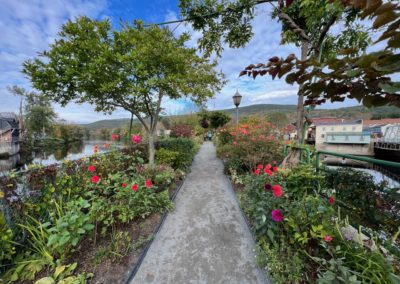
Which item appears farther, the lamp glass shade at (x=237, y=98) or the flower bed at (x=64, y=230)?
the lamp glass shade at (x=237, y=98)

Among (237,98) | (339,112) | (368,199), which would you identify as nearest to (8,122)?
(237,98)

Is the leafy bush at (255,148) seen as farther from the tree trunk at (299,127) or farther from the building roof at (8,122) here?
the building roof at (8,122)

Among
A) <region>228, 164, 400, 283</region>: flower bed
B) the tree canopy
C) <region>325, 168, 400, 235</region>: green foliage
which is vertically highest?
the tree canopy

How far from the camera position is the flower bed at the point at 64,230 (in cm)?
168

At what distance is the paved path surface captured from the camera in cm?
182

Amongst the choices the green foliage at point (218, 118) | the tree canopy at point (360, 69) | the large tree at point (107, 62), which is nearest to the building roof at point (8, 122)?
the green foliage at point (218, 118)

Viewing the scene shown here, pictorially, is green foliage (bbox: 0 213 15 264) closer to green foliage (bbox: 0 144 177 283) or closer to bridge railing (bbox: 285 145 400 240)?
green foliage (bbox: 0 144 177 283)

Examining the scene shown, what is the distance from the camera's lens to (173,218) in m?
2.98

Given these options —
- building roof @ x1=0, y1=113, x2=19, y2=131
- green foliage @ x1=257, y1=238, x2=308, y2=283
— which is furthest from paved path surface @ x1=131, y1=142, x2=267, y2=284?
building roof @ x1=0, y1=113, x2=19, y2=131

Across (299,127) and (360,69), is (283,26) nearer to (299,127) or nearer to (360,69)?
(299,127)

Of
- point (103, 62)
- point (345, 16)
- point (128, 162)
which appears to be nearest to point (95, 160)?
point (128, 162)

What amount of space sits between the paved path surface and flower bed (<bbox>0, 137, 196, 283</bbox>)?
0.84 ft

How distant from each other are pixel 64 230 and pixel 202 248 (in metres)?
1.65

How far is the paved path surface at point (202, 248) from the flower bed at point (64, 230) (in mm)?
255
